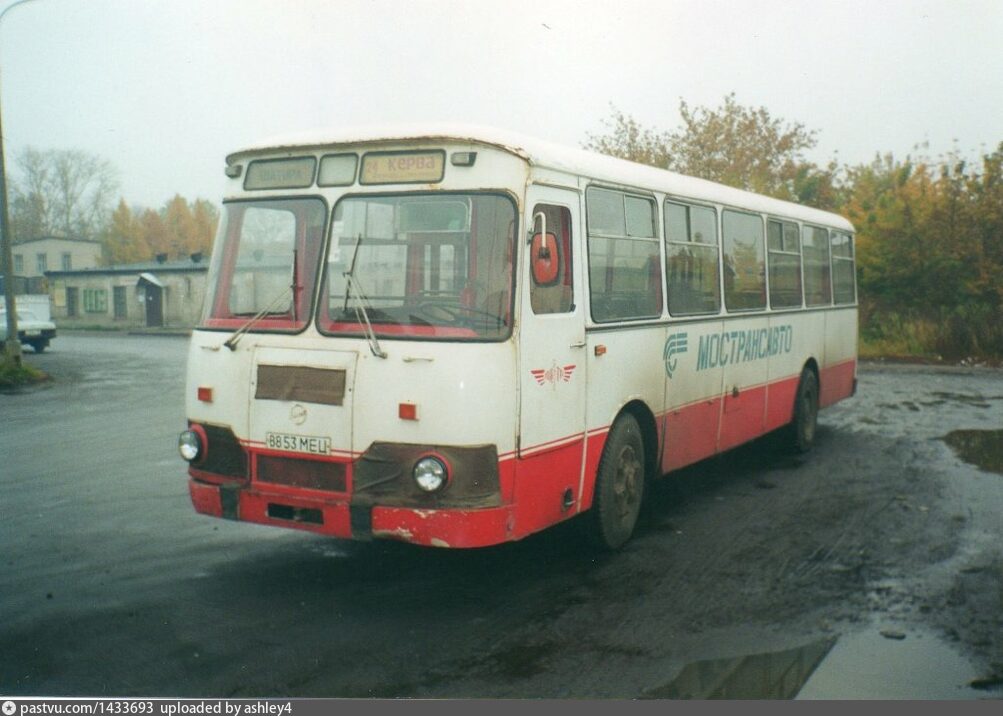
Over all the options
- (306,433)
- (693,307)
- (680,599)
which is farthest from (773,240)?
(306,433)

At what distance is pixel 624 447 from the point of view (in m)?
7.26

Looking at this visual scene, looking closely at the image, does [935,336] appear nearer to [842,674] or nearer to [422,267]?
[842,674]

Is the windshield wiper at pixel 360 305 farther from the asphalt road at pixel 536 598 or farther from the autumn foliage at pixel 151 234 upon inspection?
the autumn foliage at pixel 151 234

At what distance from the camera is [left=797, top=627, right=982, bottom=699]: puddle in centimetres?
479

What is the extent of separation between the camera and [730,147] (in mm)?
41312

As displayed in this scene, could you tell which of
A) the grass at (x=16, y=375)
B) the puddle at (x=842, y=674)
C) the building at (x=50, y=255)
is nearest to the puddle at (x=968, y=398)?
the puddle at (x=842, y=674)

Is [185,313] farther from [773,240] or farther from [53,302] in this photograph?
[773,240]

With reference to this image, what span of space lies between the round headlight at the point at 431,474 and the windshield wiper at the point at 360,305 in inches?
25.9

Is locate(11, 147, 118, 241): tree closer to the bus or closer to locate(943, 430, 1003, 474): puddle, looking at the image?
the bus

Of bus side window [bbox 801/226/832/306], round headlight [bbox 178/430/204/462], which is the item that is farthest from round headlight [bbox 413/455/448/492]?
bus side window [bbox 801/226/832/306]

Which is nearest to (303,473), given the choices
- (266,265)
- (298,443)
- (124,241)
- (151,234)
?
(298,443)

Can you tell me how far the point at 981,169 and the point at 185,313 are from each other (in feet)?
156

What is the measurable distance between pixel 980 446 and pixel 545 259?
25.1ft

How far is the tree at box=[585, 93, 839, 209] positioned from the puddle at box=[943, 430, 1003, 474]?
2704 centimetres
